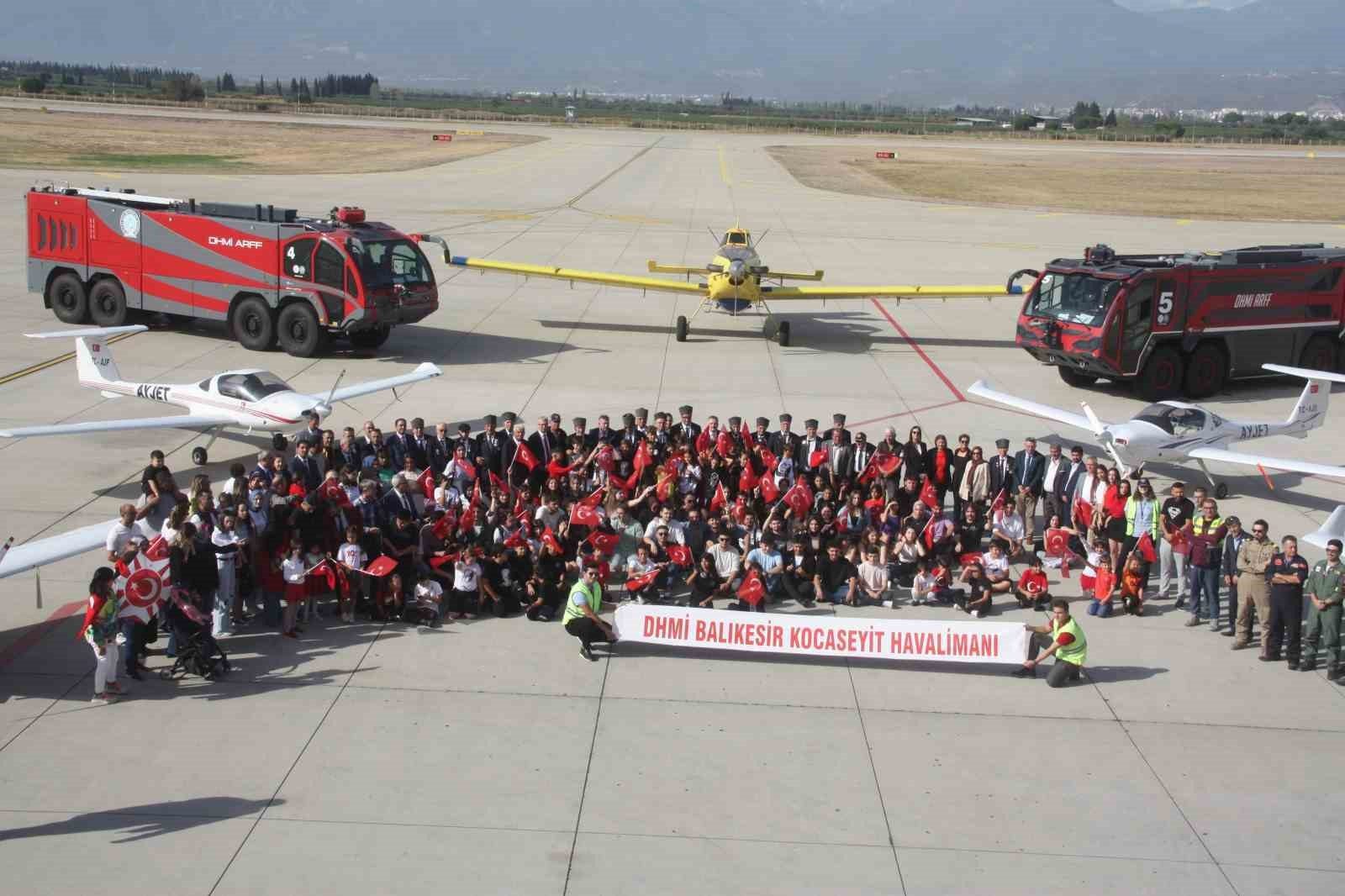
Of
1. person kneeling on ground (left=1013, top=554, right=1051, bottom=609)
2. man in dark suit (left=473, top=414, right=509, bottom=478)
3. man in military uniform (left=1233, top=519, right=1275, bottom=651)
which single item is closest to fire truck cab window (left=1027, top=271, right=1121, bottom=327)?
person kneeling on ground (left=1013, top=554, right=1051, bottom=609)

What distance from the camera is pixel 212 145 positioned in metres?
79.2

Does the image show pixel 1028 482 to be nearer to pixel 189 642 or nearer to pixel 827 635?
pixel 827 635

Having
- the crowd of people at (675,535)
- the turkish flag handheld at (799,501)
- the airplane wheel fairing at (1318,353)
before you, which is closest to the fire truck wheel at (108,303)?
the crowd of people at (675,535)

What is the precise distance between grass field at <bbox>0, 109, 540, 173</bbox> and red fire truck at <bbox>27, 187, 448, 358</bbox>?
37176 millimetres

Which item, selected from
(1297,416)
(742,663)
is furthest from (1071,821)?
(1297,416)

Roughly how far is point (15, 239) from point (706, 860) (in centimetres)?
3556

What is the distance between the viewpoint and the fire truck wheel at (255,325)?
2353 centimetres

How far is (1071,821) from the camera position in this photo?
29.9 ft

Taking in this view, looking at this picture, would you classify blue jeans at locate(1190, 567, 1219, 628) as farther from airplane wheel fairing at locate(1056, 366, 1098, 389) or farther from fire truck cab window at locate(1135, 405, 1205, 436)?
airplane wheel fairing at locate(1056, 366, 1098, 389)

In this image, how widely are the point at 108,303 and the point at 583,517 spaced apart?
16384 mm

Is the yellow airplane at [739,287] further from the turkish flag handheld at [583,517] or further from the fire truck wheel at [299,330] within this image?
the turkish flag handheld at [583,517]

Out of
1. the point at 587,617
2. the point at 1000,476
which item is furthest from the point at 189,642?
the point at 1000,476

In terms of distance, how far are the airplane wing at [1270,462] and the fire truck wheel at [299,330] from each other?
1555 cm

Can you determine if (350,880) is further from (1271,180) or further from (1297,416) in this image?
(1271,180)
